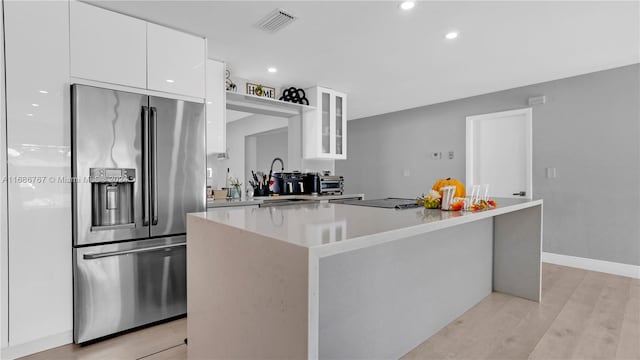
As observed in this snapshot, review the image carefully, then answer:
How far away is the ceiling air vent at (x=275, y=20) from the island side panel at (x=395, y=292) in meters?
1.86

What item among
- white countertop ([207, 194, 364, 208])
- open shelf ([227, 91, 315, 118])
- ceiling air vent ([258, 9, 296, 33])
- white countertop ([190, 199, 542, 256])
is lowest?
white countertop ([207, 194, 364, 208])

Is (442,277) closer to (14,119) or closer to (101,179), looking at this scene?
(101,179)

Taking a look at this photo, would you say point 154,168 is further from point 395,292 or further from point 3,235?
point 395,292

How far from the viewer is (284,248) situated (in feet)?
3.21

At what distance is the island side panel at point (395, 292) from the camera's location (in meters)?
1.53

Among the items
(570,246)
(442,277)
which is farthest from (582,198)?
(442,277)

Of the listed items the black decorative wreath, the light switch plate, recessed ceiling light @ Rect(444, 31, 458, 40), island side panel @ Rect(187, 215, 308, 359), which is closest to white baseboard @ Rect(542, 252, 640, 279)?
the light switch plate

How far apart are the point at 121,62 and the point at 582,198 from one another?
493cm

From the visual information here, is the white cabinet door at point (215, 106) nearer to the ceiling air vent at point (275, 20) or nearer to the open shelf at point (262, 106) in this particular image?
the open shelf at point (262, 106)

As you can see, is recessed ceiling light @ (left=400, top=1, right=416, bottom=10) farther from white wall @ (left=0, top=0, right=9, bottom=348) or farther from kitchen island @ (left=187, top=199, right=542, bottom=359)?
white wall @ (left=0, top=0, right=9, bottom=348)

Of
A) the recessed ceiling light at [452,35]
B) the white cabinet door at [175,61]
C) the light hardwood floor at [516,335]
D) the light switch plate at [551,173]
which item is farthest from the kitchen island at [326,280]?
the light switch plate at [551,173]

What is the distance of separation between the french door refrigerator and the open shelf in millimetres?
1159

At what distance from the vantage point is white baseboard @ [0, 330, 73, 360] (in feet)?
6.32

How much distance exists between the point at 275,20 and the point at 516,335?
2.86 metres
